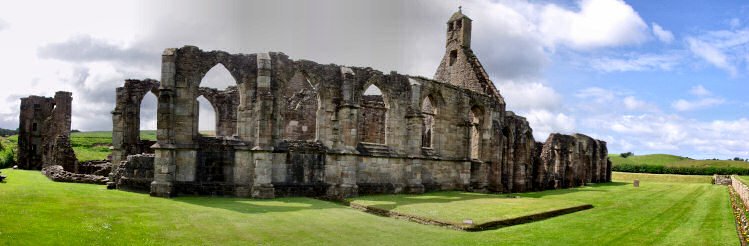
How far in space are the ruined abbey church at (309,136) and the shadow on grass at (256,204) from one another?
815mm

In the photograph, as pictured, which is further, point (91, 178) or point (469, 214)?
point (91, 178)

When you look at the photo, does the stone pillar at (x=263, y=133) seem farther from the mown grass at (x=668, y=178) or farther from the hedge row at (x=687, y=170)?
the hedge row at (x=687, y=170)

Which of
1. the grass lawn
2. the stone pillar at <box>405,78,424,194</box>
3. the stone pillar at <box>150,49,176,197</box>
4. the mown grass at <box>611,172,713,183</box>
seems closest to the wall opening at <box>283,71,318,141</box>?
the stone pillar at <box>405,78,424,194</box>

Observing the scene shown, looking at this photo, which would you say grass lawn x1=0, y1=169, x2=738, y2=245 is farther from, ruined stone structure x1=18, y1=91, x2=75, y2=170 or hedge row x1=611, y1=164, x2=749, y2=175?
hedge row x1=611, y1=164, x2=749, y2=175

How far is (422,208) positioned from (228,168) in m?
7.25

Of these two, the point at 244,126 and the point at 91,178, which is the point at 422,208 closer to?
the point at 244,126

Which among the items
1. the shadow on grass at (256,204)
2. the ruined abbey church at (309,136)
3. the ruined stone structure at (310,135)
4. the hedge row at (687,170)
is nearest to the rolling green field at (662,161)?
the hedge row at (687,170)

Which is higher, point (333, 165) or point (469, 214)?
point (333, 165)

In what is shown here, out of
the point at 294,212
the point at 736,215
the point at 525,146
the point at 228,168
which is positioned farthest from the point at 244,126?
the point at 525,146

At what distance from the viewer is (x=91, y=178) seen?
19.0 meters

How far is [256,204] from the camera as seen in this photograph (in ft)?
48.3

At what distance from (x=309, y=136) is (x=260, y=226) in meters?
16.2

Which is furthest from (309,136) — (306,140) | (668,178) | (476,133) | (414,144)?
(668,178)

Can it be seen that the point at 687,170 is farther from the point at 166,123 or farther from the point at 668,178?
the point at 166,123
